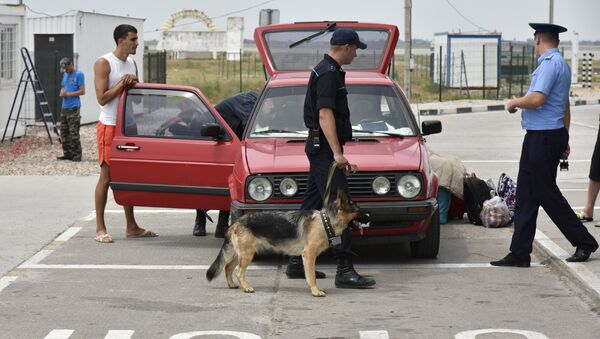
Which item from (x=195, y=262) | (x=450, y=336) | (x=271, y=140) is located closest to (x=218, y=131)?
(x=271, y=140)

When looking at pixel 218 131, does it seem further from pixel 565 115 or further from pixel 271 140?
pixel 565 115

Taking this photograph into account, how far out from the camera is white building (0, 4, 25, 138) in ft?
79.3

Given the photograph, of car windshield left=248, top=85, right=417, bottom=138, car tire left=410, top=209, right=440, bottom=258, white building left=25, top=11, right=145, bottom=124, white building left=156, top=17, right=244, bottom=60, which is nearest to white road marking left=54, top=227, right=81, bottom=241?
car windshield left=248, top=85, right=417, bottom=138

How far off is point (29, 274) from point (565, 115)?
4.51 meters

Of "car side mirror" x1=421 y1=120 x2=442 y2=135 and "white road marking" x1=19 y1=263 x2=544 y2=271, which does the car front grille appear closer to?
"white road marking" x1=19 y1=263 x2=544 y2=271

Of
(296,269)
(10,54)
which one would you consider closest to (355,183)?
(296,269)

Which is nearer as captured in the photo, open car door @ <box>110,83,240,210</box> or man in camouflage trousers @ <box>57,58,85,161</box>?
open car door @ <box>110,83,240,210</box>

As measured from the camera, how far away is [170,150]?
1070 cm

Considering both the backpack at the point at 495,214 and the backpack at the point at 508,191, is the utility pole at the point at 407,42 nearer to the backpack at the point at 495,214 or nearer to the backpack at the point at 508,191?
the backpack at the point at 508,191

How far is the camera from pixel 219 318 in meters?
7.82

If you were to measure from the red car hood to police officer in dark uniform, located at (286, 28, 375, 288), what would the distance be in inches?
27.3

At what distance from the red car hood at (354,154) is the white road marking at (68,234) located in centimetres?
224

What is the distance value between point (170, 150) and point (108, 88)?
88cm

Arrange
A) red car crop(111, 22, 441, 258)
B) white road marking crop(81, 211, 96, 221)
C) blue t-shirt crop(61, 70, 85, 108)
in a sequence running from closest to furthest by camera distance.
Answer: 1. red car crop(111, 22, 441, 258)
2. white road marking crop(81, 211, 96, 221)
3. blue t-shirt crop(61, 70, 85, 108)
